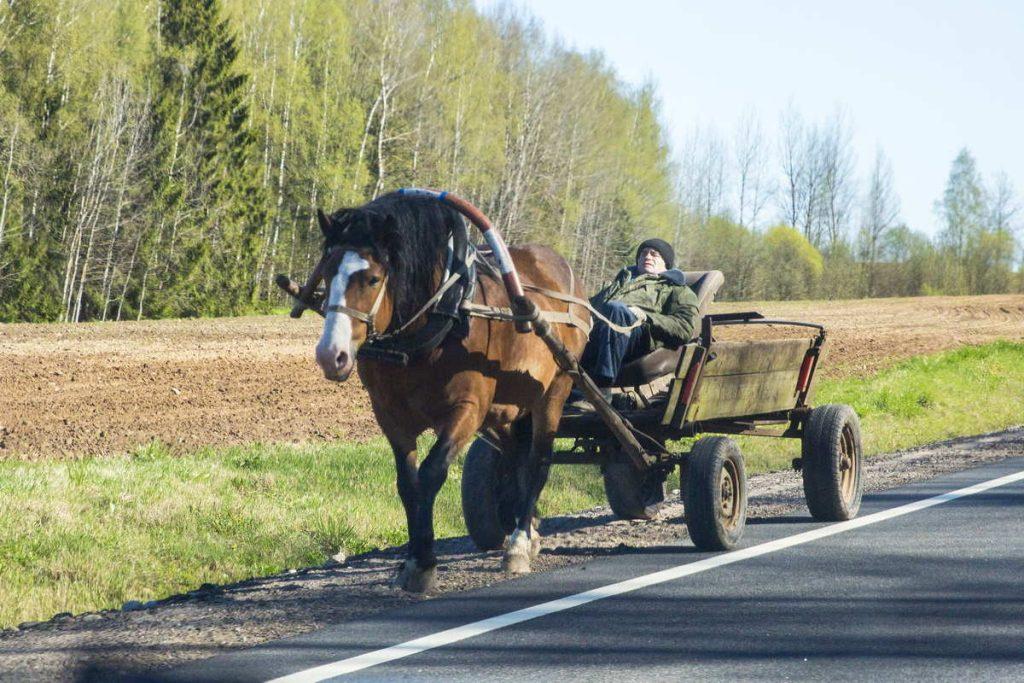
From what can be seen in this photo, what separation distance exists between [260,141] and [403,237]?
41604 mm

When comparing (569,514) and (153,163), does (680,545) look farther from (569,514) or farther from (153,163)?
(153,163)

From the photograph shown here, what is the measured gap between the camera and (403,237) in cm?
602

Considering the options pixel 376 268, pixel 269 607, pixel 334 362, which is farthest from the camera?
pixel 269 607

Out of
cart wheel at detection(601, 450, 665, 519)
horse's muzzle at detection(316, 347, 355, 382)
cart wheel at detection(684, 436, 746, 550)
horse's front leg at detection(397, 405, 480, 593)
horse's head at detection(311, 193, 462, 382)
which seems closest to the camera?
horse's muzzle at detection(316, 347, 355, 382)

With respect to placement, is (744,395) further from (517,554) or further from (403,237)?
(403,237)

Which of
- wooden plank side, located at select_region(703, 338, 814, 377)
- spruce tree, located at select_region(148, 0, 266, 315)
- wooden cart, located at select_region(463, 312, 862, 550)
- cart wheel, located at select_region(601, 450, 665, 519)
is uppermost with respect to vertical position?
spruce tree, located at select_region(148, 0, 266, 315)

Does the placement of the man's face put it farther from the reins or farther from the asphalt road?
the asphalt road

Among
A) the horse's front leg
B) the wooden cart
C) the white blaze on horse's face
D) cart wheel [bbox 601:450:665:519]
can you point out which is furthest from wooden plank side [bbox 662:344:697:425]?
the white blaze on horse's face

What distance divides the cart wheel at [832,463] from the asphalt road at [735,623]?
596 millimetres

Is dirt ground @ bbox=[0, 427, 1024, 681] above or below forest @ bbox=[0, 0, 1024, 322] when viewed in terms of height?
below

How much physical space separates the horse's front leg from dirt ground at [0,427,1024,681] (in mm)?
107

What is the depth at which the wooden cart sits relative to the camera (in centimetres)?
741

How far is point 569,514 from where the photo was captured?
9.46 m

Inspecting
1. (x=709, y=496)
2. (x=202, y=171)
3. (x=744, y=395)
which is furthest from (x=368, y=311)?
(x=202, y=171)
